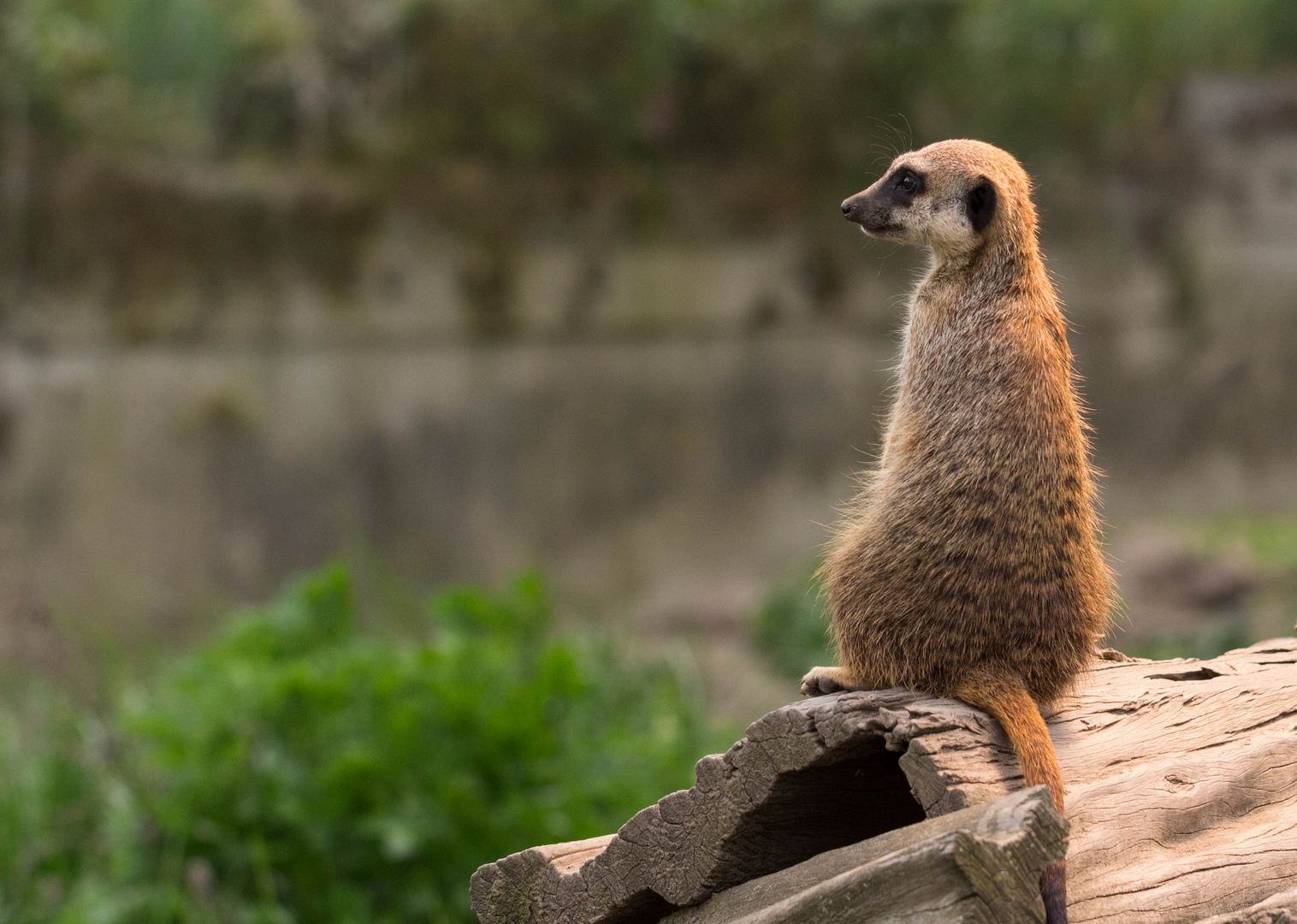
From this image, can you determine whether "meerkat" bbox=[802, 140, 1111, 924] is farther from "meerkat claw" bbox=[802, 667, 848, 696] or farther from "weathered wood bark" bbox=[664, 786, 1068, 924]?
"weathered wood bark" bbox=[664, 786, 1068, 924]

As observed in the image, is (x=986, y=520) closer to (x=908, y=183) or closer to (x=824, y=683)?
(x=824, y=683)

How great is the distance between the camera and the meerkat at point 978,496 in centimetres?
166

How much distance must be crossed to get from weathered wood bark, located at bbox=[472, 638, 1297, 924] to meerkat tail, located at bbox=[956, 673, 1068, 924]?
0.02m

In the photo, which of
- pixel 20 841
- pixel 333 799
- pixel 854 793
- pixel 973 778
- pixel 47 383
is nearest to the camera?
pixel 973 778

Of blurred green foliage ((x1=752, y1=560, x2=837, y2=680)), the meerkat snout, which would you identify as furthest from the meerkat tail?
blurred green foliage ((x1=752, y1=560, x2=837, y2=680))

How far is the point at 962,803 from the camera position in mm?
1413

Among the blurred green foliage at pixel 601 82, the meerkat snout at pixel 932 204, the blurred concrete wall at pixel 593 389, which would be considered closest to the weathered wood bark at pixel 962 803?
the meerkat snout at pixel 932 204

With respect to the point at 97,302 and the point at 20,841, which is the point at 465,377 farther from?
the point at 20,841

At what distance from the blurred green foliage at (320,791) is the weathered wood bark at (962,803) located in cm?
198

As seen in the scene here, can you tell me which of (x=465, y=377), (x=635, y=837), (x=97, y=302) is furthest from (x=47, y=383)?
(x=635, y=837)

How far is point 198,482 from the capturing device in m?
6.91

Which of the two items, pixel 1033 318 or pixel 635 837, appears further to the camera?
pixel 1033 318

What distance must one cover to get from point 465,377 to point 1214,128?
4.81 m

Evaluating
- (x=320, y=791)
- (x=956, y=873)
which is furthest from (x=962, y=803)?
(x=320, y=791)
